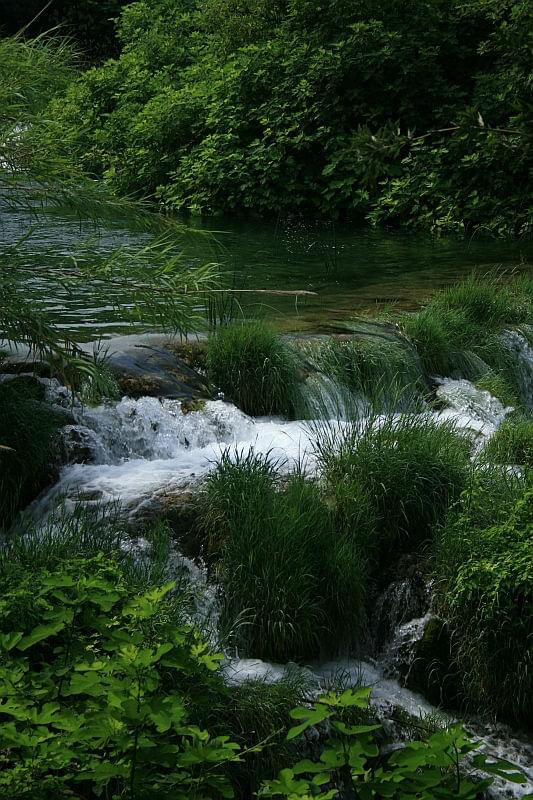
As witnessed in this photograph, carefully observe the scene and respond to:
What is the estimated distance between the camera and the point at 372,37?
14.6m

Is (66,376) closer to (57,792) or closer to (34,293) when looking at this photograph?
(34,293)

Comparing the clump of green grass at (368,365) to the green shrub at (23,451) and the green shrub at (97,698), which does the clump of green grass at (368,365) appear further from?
the green shrub at (97,698)

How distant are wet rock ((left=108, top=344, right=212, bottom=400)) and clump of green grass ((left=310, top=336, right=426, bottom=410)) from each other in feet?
2.97

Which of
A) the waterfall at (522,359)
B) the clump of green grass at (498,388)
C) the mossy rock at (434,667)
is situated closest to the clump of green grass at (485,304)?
the waterfall at (522,359)

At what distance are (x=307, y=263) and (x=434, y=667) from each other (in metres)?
7.17

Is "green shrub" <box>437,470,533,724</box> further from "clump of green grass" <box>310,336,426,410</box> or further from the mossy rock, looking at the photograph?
"clump of green grass" <box>310,336,426,410</box>

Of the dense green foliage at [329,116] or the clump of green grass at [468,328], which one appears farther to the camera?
the dense green foliage at [329,116]

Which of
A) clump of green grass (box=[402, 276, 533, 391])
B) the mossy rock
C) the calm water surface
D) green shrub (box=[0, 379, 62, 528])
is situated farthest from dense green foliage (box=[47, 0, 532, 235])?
the mossy rock

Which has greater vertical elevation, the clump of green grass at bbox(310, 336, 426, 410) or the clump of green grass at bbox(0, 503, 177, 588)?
the clump of green grass at bbox(310, 336, 426, 410)

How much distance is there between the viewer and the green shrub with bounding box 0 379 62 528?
17.2ft

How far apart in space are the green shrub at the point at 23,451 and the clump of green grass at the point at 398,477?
4.81 feet

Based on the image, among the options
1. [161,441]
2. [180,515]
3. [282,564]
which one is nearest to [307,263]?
[161,441]

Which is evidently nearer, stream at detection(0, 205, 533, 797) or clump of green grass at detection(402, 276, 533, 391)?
stream at detection(0, 205, 533, 797)

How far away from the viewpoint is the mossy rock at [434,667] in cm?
445
